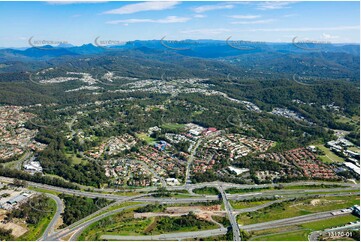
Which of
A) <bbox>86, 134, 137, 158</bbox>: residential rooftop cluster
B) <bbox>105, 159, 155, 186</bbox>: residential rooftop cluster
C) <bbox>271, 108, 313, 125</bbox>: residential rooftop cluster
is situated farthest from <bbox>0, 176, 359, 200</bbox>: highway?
<bbox>271, 108, 313, 125</bbox>: residential rooftop cluster

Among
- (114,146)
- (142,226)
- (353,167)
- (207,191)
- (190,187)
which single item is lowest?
(114,146)

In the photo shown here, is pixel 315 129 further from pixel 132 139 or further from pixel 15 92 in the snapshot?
pixel 15 92

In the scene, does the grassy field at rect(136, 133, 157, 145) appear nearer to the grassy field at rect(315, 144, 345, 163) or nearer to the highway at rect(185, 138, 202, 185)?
the highway at rect(185, 138, 202, 185)

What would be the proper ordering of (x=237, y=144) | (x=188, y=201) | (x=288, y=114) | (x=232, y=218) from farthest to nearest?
(x=288, y=114)
(x=237, y=144)
(x=188, y=201)
(x=232, y=218)

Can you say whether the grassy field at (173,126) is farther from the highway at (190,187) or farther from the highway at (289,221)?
the highway at (289,221)

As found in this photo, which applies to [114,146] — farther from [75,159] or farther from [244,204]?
[244,204]

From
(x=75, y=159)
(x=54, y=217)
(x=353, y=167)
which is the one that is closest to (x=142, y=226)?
(x=54, y=217)

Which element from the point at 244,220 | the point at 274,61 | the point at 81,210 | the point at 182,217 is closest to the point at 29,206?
the point at 81,210
